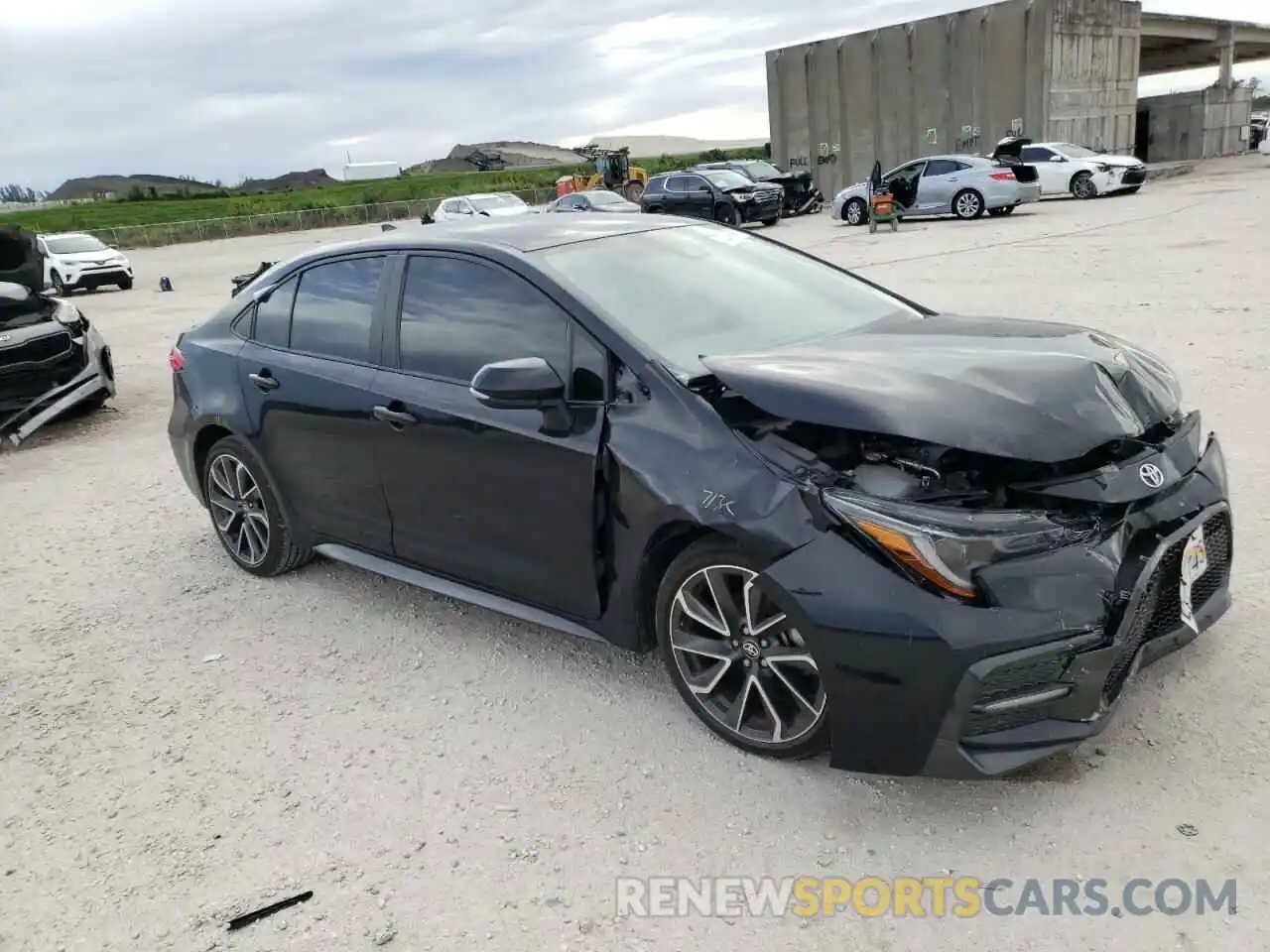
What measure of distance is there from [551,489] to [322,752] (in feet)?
3.87

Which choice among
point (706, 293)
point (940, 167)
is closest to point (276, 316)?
point (706, 293)

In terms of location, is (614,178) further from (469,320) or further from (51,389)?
(469,320)

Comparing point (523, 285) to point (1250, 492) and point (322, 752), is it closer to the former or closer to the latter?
point (322, 752)

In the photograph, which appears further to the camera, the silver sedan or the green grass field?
the green grass field

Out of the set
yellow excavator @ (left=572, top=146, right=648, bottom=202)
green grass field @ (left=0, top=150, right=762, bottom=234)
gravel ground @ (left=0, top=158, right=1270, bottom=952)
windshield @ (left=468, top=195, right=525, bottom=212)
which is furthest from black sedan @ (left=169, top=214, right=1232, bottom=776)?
green grass field @ (left=0, top=150, right=762, bottom=234)

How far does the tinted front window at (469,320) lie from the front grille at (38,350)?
576 cm

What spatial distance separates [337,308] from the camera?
4426mm

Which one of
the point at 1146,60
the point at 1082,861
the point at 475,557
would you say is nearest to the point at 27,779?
the point at 475,557

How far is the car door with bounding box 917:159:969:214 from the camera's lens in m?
23.4

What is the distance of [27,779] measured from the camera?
353cm

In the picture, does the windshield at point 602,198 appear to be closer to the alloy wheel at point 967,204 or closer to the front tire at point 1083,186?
the alloy wheel at point 967,204

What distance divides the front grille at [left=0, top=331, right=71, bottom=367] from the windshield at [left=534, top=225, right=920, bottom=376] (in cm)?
635

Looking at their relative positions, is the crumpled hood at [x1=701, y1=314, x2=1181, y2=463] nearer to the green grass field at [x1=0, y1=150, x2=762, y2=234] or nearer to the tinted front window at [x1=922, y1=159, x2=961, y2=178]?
the tinted front window at [x1=922, y1=159, x2=961, y2=178]

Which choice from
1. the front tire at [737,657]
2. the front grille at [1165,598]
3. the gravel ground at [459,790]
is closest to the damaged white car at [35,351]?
the gravel ground at [459,790]
